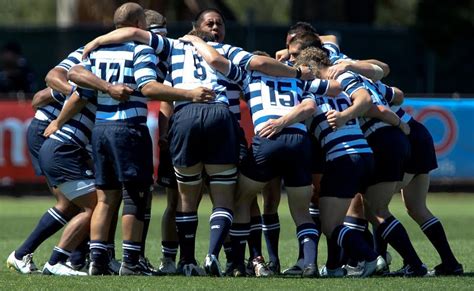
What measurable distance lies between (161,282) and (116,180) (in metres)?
0.96

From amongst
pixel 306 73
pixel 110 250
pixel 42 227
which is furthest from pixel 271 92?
pixel 42 227

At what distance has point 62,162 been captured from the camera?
31.7ft

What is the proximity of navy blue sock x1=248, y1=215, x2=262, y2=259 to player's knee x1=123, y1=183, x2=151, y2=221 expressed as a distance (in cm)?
102

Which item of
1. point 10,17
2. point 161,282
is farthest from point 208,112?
point 10,17

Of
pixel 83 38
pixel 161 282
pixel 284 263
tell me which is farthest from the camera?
pixel 83 38

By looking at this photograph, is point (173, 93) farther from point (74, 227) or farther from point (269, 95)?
point (74, 227)

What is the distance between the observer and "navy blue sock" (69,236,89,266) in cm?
992

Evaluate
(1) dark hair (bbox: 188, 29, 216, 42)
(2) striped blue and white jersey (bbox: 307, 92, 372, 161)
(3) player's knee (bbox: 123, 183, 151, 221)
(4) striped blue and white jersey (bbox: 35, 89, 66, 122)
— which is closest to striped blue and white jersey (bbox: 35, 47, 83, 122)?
(4) striped blue and white jersey (bbox: 35, 89, 66, 122)

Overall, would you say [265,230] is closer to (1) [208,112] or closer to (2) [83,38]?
(1) [208,112]

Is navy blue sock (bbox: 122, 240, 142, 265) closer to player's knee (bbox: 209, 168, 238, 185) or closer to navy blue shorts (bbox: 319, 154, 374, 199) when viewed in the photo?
player's knee (bbox: 209, 168, 238, 185)

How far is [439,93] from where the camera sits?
2150 centimetres

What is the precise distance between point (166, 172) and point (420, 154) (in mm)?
2073

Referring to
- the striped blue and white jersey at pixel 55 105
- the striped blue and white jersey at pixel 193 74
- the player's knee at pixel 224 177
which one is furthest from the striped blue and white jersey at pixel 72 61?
the player's knee at pixel 224 177

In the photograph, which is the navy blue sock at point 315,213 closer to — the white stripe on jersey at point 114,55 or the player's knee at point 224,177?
the player's knee at point 224,177
